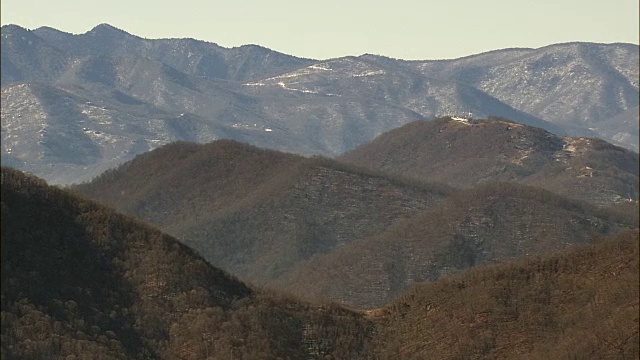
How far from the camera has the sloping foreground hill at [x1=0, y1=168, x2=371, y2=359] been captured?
268 feet

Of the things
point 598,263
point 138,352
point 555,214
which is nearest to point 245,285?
point 138,352

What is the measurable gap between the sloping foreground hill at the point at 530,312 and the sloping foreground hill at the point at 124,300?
521cm

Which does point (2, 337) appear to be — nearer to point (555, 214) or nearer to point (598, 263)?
point (598, 263)

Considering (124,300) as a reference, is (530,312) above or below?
below

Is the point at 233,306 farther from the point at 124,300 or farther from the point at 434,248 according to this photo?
the point at 434,248

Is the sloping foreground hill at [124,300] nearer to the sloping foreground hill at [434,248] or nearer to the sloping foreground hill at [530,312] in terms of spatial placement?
the sloping foreground hill at [530,312]

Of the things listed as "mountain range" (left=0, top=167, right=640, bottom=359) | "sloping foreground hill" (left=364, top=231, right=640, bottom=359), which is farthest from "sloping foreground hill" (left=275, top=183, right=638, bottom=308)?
"mountain range" (left=0, top=167, right=640, bottom=359)

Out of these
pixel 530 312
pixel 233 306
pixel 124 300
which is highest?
pixel 124 300

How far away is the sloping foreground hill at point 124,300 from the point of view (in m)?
81.8

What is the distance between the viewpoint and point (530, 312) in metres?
90.3

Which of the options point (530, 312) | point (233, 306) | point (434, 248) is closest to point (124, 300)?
point (233, 306)

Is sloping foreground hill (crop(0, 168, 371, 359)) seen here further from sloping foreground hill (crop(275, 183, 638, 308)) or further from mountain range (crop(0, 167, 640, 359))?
sloping foreground hill (crop(275, 183, 638, 308))

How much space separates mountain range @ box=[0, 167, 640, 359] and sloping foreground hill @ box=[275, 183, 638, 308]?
230 ft

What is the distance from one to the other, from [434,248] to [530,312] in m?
94.1
